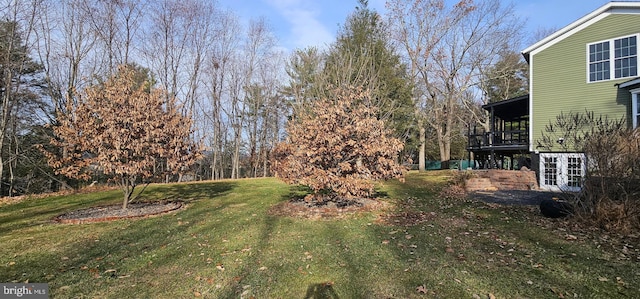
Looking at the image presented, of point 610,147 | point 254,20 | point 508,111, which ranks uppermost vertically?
point 254,20

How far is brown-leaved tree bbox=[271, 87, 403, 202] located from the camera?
7711 millimetres

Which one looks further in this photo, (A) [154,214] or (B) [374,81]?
(B) [374,81]

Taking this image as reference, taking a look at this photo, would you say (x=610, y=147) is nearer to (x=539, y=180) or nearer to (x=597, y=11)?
(x=539, y=180)

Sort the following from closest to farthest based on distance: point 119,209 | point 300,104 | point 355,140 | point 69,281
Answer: point 69,281 → point 355,140 → point 119,209 → point 300,104

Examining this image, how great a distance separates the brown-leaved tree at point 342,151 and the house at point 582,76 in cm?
744

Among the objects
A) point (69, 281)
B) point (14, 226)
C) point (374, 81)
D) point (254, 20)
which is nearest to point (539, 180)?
point (374, 81)

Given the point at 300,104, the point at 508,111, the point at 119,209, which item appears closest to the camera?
the point at 119,209

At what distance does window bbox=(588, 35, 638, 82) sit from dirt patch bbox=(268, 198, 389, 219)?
33.9ft

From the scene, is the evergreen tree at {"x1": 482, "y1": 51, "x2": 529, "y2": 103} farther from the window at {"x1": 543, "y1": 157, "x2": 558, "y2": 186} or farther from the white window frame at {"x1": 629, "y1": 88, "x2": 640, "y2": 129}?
the white window frame at {"x1": 629, "y1": 88, "x2": 640, "y2": 129}

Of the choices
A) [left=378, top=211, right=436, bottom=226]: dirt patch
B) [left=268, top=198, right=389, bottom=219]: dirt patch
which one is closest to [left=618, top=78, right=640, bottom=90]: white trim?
[left=378, top=211, right=436, bottom=226]: dirt patch

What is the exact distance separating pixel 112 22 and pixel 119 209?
15.1 meters

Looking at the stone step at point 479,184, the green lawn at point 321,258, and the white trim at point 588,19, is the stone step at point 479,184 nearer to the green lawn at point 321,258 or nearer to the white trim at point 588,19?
the green lawn at point 321,258

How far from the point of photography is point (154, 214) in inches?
314

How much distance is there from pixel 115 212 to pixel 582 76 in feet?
56.1
